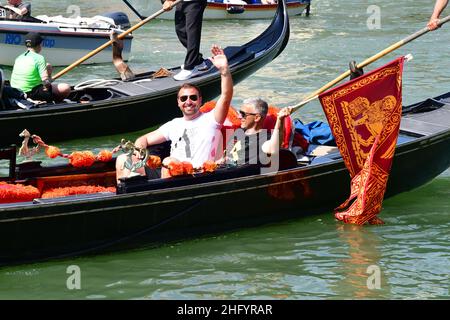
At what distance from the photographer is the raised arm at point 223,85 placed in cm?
612

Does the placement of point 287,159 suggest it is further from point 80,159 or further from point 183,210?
point 80,159

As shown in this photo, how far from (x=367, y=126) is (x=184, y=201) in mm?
1147

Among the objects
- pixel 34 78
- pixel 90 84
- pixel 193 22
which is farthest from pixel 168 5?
pixel 34 78

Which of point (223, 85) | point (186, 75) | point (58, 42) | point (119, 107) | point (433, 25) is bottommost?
point (58, 42)

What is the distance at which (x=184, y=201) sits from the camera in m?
6.18

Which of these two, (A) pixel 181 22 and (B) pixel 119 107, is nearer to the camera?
(B) pixel 119 107

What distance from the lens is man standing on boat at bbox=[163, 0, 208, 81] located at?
9.30m

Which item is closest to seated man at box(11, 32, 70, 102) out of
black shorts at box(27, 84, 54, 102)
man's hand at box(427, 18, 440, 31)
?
black shorts at box(27, 84, 54, 102)

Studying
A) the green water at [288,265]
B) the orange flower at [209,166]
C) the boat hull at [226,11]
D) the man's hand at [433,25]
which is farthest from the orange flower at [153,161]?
the boat hull at [226,11]

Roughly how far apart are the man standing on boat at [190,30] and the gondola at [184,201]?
2.58 m

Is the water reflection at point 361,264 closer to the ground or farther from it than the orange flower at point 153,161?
closer to the ground

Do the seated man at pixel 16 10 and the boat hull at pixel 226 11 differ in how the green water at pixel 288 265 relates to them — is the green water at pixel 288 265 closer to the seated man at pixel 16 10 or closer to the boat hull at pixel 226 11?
the seated man at pixel 16 10

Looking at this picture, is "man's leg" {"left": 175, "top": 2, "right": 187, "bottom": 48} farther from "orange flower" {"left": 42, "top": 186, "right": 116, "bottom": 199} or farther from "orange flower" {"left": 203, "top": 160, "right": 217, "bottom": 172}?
"orange flower" {"left": 203, "top": 160, "right": 217, "bottom": 172}
